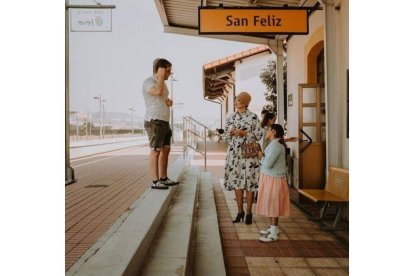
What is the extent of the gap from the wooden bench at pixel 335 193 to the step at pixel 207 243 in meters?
1.17

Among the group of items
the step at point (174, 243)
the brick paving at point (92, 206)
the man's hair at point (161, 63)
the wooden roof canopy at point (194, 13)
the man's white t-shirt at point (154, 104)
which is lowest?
the step at point (174, 243)

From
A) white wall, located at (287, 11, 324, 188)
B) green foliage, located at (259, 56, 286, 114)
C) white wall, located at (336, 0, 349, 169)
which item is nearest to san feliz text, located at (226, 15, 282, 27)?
white wall, located at (336, 0, 349, 169)

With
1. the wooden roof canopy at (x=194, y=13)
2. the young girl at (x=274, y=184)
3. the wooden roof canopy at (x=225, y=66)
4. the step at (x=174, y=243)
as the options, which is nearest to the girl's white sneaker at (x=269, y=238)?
the young girl at (x=274, y=184)

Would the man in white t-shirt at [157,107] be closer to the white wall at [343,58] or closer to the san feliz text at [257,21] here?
the san feliz text at [257,21]

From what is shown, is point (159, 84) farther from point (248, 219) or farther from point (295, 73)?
point (295, 73)

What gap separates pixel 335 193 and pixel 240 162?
1186 mm

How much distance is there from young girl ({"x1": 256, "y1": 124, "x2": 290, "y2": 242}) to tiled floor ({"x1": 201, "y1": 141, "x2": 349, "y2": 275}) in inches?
9.2

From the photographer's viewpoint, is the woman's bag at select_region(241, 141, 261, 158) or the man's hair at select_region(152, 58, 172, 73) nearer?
the man's hair at select_region(152, 58, 172, 73)

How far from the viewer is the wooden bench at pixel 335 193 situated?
13.3 feet

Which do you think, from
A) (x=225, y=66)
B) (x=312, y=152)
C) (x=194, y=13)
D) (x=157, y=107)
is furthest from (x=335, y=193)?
(x=225, y=66)

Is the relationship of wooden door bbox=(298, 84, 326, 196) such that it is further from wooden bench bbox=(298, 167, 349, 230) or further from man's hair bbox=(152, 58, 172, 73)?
man's hair bbox=(152, 58, 172, 73)

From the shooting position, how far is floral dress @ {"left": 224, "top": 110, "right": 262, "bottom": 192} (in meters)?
4.27

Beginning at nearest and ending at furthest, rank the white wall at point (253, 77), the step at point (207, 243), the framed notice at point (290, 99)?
1. the step at point (207, 243)
2. the framed notice at point (290, 99)
3. the white wall at point (253, 77)

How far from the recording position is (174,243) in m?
3.04
